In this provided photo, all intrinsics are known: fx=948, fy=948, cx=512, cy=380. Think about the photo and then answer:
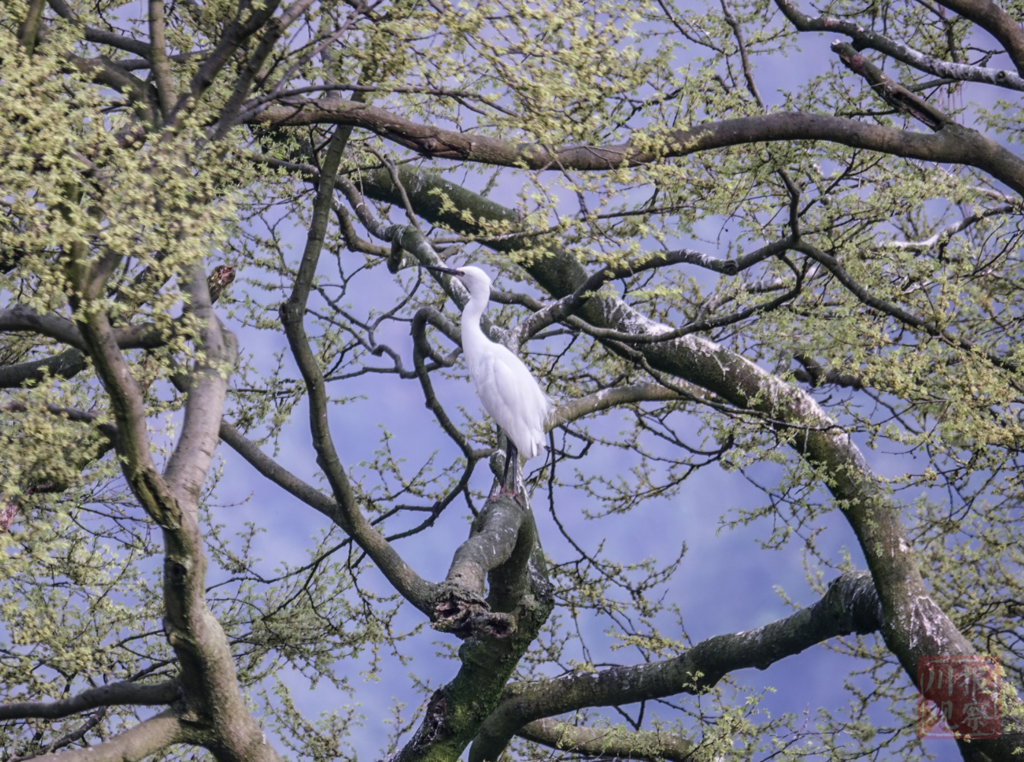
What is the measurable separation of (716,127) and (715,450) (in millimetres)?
2493

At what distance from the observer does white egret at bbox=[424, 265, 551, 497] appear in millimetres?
5848

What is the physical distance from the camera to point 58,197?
3.16 metres

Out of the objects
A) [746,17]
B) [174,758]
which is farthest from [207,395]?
[746,17]

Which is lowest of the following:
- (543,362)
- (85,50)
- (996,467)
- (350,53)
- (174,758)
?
(996,467)

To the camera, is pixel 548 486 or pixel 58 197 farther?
pixel 548 486

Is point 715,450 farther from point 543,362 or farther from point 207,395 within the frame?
point 207,395

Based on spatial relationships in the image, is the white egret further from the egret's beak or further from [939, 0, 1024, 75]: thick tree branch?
[939, 0, 1024, 75]: thick tree branch

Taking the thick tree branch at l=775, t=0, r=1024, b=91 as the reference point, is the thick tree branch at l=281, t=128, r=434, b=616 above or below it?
below

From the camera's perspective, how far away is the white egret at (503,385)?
19.2 feet

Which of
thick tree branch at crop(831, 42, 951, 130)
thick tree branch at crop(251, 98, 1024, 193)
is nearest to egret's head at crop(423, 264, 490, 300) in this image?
thick tree branch at crop(251, 98, 1024, 193)

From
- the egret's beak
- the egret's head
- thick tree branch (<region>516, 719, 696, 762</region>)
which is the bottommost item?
thick tree branch (<region>516, 719, 696, 762</region>)

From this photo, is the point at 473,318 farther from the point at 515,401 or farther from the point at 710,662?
the point at 710,662

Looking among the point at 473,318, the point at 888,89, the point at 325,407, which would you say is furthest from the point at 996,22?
the point at 325,407

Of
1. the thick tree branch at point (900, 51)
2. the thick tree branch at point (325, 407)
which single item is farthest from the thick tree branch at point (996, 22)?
the thick tree branch at point (325, 407)
